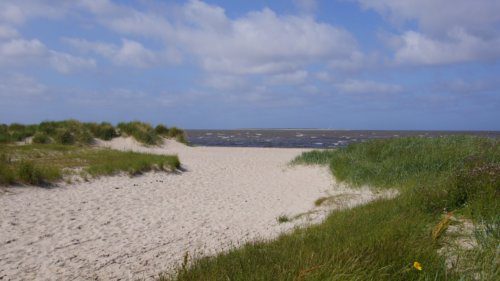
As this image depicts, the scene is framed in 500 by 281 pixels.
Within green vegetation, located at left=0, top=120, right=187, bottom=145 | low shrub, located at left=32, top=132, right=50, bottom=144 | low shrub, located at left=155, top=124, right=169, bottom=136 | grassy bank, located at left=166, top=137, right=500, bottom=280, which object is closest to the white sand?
grassy bank, located at left=166, top=137, right=500, bottom=280

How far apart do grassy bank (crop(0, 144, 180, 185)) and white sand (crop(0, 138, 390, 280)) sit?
55 centimetres

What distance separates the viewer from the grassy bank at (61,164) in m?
11.8

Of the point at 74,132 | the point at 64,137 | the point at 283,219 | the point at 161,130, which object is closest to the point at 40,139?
the point at 64,137

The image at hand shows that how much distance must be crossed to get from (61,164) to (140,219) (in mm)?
7301

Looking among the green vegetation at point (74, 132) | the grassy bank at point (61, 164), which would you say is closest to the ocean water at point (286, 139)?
the green vegetation at point (74, 132)

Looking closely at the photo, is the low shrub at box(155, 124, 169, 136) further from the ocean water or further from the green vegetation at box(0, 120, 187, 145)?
the ocean water

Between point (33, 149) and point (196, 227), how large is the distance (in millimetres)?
13344

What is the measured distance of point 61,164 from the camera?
15133mm

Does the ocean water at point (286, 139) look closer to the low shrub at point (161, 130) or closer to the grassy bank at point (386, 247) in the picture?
the low shrub at point (161, 130)

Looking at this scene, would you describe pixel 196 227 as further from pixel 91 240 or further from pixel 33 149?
pixel 33 149

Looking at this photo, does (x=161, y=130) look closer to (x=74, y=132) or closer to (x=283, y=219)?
(x=74, y=132)

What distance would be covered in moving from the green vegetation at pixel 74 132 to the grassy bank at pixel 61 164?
18.0 feet

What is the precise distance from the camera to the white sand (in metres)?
6.48

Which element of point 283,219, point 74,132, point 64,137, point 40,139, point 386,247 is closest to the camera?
point 386,247
